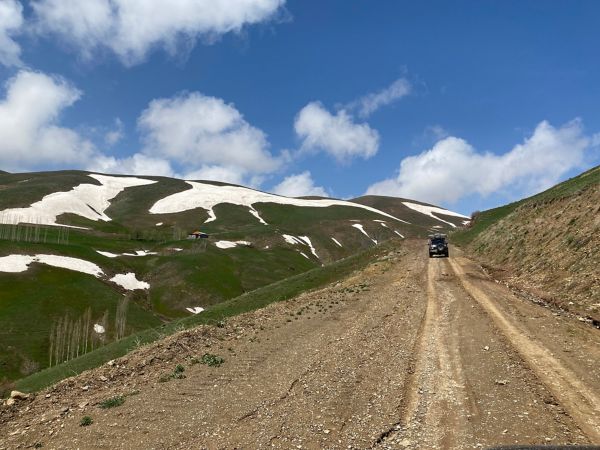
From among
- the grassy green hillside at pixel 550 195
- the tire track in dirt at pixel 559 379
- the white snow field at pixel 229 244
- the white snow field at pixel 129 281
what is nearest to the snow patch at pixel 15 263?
the white snow field at pixel 129 281

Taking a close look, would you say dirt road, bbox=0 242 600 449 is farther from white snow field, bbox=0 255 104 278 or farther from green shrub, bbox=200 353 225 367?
white snow field, bbox=0 255 104 278

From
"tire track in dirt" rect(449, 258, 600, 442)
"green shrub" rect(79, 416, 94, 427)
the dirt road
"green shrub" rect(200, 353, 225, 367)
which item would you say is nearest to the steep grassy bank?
"green shrub" rect(200, 353, 225, 367)

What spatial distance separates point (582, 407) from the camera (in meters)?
12.5

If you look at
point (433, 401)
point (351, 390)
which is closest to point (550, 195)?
point (433, 401)

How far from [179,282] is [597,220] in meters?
116

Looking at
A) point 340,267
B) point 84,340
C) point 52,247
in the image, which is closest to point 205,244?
point 52,247

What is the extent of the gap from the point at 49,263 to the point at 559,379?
129 m

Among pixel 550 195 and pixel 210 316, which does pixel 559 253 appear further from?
pixel 210 316

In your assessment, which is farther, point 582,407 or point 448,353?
point 448,353

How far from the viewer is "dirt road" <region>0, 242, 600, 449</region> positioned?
12.0 metres

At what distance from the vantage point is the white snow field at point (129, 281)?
407ft

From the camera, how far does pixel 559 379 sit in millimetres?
14914

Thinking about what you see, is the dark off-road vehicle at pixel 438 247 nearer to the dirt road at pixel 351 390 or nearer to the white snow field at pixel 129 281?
the dirt road at pixel 351 390

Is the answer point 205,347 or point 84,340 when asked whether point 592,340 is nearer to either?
point 205,347
